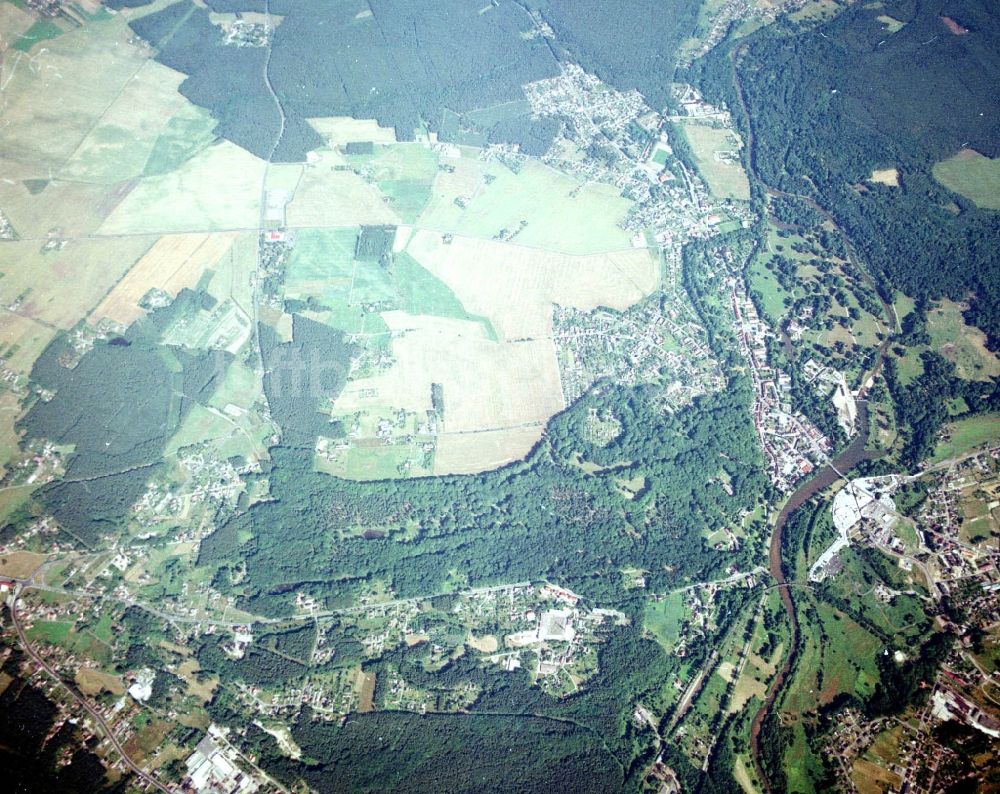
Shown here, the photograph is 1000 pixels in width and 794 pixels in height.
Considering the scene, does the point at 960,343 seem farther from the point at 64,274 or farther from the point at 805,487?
the point at 64,274

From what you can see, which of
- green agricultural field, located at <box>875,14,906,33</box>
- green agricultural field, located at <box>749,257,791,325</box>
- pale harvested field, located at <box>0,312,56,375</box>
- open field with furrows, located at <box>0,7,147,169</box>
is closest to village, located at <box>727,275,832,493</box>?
green agricultural field, located at <box>749,257,791,325</box>

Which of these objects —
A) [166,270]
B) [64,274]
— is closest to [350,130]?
[166,270]

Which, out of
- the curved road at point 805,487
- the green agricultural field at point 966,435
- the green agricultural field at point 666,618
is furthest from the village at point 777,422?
the green agricultural field at point 666,618

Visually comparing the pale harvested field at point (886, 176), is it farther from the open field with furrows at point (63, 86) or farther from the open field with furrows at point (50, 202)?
the open field with furrows at point (63, 86)

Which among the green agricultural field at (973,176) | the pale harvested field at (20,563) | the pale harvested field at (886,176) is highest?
the green agricultural field at (973,176)

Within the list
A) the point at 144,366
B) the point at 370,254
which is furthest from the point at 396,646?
the point at 370,254

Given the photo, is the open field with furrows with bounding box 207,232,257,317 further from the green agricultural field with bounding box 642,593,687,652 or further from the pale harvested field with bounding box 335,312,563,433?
the green agricultural field with bounding box 642,593,687,652
